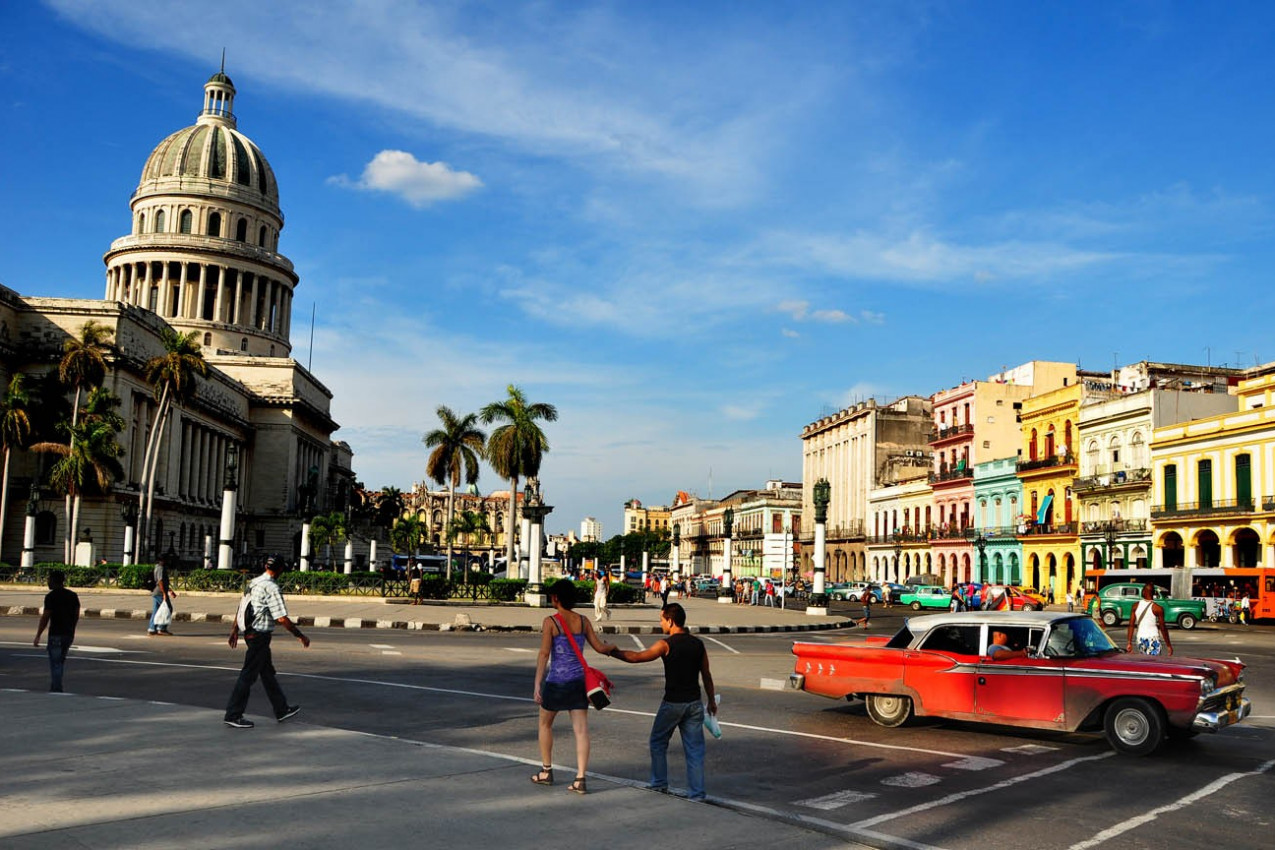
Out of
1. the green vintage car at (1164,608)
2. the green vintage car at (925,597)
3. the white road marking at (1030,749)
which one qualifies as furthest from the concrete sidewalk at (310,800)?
the green vintage car at (925,597)

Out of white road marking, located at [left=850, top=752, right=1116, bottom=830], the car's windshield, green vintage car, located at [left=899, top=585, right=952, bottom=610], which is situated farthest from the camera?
green vintage car, located at [left=899, top=585, right=952, bottom=610]

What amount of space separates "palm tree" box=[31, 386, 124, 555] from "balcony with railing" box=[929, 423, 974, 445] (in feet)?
183

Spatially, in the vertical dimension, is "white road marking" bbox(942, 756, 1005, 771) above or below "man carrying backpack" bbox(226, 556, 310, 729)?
below

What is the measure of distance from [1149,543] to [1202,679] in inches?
2082

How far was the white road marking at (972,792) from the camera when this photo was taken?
26.8ft

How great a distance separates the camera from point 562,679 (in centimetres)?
834

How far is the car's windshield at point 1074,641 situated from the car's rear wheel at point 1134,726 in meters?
0.68

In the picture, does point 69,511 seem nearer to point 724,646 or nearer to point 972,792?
point 724,646

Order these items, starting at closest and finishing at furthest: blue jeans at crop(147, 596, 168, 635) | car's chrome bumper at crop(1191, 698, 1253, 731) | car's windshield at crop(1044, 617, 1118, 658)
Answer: car's chrome bumper at crop(1191, 698, 1253, 731) < car's windshield at crop(1044, 617, 1118, 658) < blue jeans at crop(147, 596, 168, 635)

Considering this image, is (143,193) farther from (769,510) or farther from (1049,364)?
(1049,364)

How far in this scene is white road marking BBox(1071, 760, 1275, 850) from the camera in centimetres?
781

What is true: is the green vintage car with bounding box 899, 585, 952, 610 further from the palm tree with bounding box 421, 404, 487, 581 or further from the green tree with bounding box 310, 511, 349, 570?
the green tree with bounding box 310, 511, 349, 570

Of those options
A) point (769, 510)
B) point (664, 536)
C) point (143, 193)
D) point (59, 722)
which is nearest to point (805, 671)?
point (59, 722)

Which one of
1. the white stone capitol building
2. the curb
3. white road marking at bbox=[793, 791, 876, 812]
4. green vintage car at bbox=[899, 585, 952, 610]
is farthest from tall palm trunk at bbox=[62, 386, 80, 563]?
white road marking at bbox=[793, 791, 876, 812]
